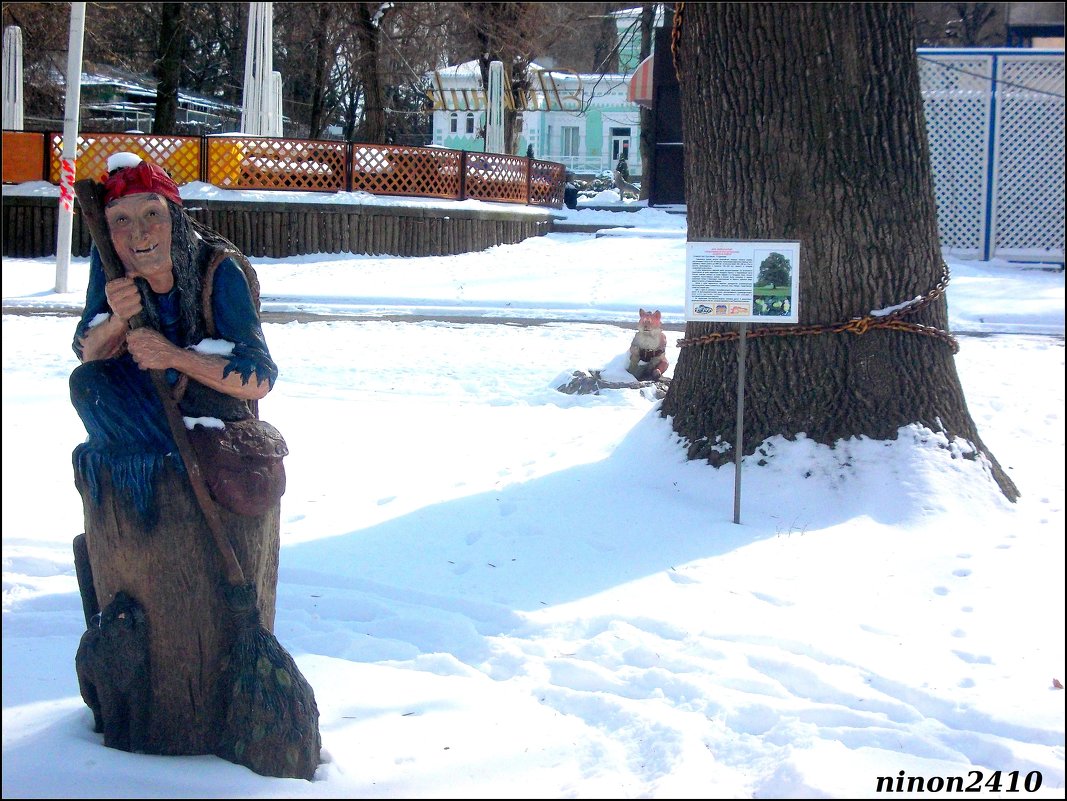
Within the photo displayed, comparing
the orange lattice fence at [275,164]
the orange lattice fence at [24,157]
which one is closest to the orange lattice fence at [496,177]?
the orange lattice fence at [275,164]

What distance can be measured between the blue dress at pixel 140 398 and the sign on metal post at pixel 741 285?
112 inches

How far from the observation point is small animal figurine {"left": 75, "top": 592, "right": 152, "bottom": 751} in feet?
9.16

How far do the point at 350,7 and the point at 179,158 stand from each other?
888cm

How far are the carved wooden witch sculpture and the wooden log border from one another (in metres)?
15.8

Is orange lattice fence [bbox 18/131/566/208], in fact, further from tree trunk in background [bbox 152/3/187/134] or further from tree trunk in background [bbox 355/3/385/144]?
tree trunk in background [bbox 152/3/187/134]

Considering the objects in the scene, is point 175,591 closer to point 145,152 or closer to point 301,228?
point 301,228

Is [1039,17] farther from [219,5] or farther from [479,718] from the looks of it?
[219,5]

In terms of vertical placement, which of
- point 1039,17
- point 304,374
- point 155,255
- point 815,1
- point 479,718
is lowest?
point 479,718

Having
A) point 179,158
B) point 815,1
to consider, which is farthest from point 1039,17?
point 179,158

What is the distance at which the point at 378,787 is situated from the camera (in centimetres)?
291

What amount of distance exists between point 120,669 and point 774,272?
11.5 ft

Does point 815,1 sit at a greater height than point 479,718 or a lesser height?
greater

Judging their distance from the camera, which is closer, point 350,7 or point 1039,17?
point 1039,17

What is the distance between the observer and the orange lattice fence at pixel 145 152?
18594mm
